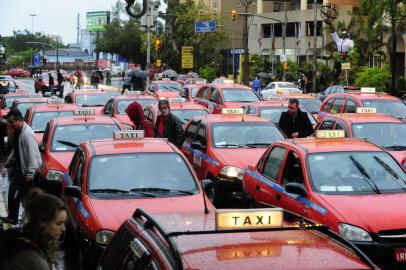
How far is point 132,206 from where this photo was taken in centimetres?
828

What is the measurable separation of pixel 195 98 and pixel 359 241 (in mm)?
19891

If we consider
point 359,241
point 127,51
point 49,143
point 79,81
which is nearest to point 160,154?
point 359,241

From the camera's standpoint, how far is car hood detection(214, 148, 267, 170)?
1249cm

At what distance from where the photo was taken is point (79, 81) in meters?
51.0

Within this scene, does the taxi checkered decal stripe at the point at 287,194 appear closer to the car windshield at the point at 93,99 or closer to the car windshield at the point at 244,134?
the car windshield at the point at 244,134

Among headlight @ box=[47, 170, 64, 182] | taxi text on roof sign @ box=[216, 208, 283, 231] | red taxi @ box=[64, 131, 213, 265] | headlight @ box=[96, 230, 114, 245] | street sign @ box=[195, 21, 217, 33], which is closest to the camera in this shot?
taxi text on roof sign @ box=[216, 208, 283, 231]

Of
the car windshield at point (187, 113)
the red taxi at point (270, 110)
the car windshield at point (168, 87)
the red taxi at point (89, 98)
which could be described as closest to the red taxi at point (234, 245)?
the car windshield at point (187, 113)

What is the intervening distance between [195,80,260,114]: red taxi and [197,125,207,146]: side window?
401 inches

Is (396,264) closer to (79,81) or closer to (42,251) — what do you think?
(42,251)

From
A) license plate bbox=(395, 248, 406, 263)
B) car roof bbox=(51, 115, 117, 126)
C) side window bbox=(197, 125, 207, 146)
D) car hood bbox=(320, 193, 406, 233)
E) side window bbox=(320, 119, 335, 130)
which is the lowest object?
license plate bbox=(395, 248, 406, 263)

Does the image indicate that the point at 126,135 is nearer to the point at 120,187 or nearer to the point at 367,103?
the point at 120,187

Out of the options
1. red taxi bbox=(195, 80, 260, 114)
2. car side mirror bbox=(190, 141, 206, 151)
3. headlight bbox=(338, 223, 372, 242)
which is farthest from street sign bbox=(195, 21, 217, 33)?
headlight bbox=(338, 223, 372, 242)

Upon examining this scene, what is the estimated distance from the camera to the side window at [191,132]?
1441cm

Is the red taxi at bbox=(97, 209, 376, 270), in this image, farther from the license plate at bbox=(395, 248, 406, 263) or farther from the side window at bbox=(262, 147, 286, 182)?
the side window at bbox=(262, 147, 286, 182)
